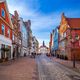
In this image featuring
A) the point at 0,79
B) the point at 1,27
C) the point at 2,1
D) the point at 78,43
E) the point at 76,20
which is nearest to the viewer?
the point at 0,79

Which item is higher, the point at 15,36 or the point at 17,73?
the point at 15,36

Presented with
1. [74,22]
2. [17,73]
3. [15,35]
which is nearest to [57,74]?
[17,73]

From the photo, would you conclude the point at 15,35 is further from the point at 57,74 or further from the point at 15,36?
the point at 57,74

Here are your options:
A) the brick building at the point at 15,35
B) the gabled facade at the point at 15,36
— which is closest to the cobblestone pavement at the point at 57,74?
the gabled facade at the point at 15,36

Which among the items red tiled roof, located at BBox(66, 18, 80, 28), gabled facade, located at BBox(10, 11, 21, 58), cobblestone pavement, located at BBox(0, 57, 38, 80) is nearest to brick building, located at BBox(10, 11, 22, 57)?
gabled facade, located at BBox(10, 11, 21, 58)

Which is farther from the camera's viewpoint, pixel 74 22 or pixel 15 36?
pixel 74 22

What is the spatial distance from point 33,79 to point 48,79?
102 cm

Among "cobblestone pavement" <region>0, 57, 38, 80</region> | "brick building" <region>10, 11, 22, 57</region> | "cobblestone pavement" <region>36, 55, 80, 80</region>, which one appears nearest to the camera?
"cobblestone pavement" <region>0, 57, 38, 80</region>

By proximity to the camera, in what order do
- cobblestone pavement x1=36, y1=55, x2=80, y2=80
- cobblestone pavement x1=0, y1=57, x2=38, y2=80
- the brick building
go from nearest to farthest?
cobblestone pavement x1=0, y1=57, x2=38, y2=80
cobblestone pavement x1=36, y1=55, x2=80, y2=80
the brick building

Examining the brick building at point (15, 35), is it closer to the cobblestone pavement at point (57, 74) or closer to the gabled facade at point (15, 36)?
the gabled facade at point (15, 36)

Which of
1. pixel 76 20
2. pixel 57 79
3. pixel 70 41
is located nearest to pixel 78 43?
pixel 70 41

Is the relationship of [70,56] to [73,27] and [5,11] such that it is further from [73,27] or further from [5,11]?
[5,11]

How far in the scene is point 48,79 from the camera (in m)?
13.9

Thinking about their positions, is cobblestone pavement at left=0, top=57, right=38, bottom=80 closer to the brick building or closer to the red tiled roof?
the brick building
